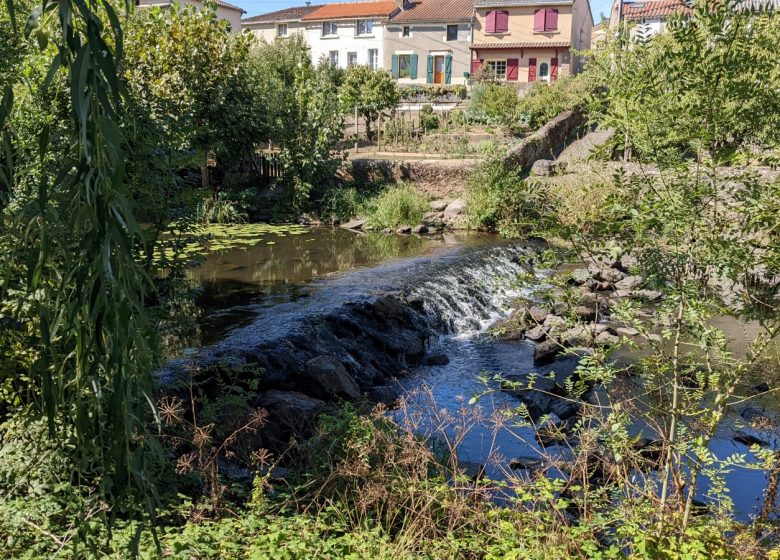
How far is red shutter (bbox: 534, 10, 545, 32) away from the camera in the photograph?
42.0 metres

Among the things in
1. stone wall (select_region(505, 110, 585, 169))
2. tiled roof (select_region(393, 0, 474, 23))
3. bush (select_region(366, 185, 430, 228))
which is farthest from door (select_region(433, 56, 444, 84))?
bush (select_region(366, 185, 430, 228))

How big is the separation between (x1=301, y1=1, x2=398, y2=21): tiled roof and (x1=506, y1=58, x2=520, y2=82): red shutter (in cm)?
861

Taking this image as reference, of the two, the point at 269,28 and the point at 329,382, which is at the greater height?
the point at 269,28

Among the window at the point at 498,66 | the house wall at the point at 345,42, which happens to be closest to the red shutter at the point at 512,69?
the window at the point at 498,66

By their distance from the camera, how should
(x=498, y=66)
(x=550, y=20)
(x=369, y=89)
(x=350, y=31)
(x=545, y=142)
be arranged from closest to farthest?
(x=545, y=142)
(x=369, y=89)
(x=550, y=20)
(x=498, y=66)
(x=350, y=31)

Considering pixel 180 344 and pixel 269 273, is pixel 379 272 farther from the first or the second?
pixel 180 344

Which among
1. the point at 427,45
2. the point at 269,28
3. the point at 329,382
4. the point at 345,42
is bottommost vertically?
the point at 329,382

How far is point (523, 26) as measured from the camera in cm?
4262

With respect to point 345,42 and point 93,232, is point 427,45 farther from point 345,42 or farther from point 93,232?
point 93,232

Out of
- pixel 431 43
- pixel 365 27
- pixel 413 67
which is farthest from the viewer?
pixel 365 27

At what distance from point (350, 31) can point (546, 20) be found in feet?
42.9

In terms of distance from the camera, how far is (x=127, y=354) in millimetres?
1977

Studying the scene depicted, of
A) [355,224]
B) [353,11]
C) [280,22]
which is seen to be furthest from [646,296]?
[280,22]

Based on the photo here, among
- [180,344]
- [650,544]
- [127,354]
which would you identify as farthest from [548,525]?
[180,344]
